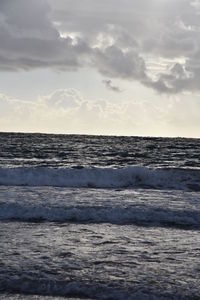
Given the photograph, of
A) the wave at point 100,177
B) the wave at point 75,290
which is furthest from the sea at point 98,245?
the wave at point 100,177

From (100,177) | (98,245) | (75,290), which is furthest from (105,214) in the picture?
(100,177)

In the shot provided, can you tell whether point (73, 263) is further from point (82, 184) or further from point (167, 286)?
point (82, 184)

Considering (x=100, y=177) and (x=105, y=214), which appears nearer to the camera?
(x=105, y=214)

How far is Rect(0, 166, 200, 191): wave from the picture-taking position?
24797 mm

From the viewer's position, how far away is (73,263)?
872 cm

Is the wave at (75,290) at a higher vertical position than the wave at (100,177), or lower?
lower

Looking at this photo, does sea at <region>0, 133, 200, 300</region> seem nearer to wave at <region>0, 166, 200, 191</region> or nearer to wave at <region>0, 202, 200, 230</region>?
wave at <region>0, 202, 200, 230</region>

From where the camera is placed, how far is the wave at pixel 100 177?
24.8 metres

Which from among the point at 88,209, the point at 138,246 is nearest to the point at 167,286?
the point at 138,246

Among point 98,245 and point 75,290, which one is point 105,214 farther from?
point 75,290

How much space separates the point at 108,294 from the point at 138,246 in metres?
2.97

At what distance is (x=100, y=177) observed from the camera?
25.8 metres

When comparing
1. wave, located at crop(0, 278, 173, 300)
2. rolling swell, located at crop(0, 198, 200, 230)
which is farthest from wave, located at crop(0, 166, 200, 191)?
wave, located at crop(0, 278, 173, 300)

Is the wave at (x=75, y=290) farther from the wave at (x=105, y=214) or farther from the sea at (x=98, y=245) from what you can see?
the wave at (x=105, y=214)
